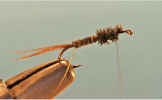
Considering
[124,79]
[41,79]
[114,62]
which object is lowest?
[124,79]

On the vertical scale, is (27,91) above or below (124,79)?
above

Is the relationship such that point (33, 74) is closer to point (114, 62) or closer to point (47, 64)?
point (47, 64)

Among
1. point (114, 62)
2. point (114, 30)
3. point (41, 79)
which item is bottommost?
point (114, 62)

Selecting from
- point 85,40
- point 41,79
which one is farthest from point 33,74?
point 85,40

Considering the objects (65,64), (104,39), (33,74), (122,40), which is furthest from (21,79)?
(122,40)

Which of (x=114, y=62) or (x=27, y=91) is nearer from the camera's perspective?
(x=27, y=91)

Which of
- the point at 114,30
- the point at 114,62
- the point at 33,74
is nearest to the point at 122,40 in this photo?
the point at 114,62

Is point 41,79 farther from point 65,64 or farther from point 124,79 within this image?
point 124,79

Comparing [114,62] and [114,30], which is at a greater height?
[114,30]

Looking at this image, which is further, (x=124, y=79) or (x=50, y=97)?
(x=124, y=79)
